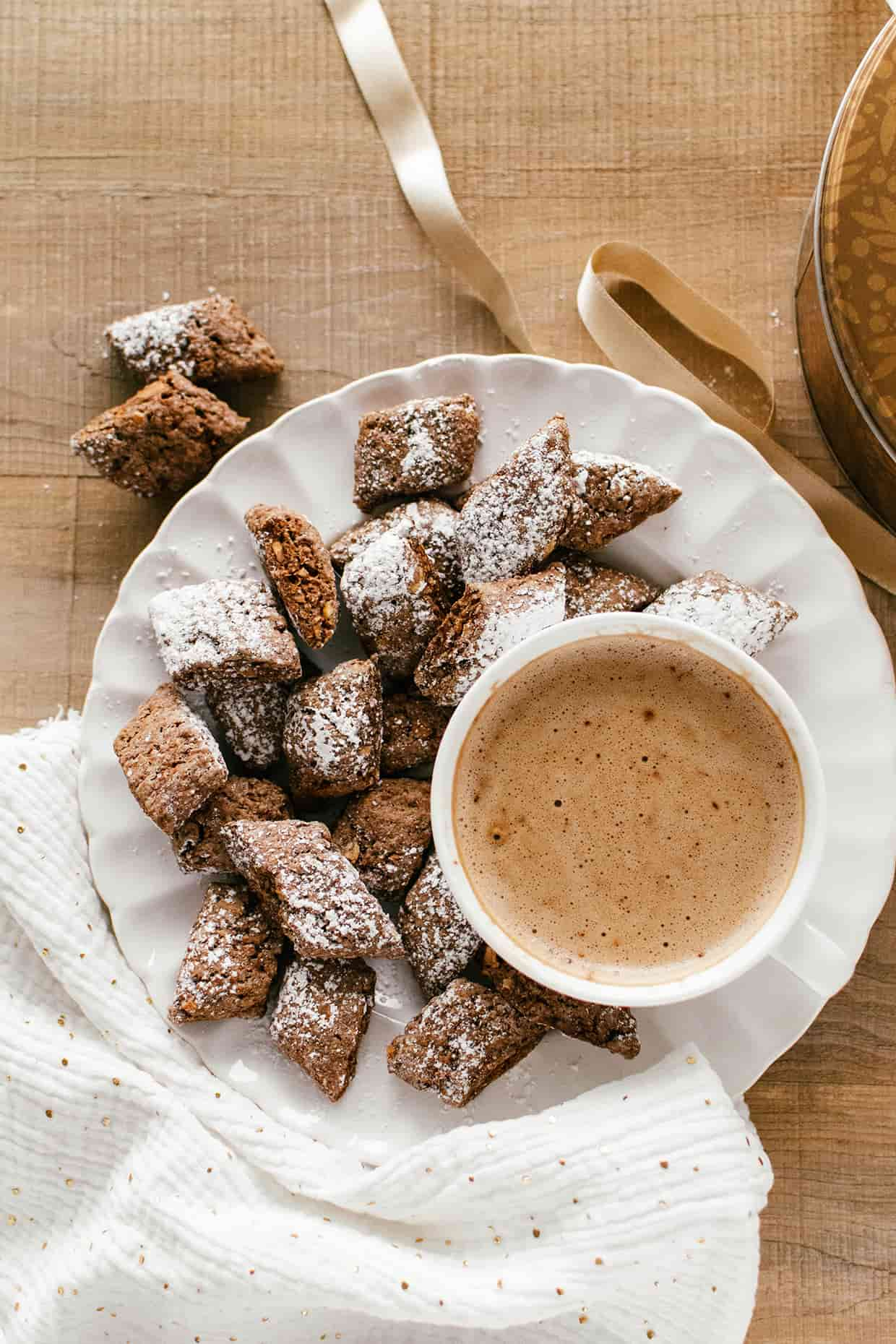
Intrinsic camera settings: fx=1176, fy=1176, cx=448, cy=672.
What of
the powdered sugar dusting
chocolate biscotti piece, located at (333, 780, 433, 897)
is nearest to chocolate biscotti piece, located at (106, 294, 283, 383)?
the powdered sugar dusting

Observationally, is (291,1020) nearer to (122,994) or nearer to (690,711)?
(122,994)

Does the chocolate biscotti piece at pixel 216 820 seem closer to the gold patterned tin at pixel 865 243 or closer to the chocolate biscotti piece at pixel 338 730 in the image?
the chocolate biscotti piece at pixel 338 730

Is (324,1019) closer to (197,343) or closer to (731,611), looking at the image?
(731,611)

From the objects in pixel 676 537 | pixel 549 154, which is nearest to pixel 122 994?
pixel 676 537

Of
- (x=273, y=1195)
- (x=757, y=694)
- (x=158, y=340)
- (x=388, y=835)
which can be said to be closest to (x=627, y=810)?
(x=757, y=694)

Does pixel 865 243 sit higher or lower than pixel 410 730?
higher

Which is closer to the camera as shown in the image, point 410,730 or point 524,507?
point 524,507
